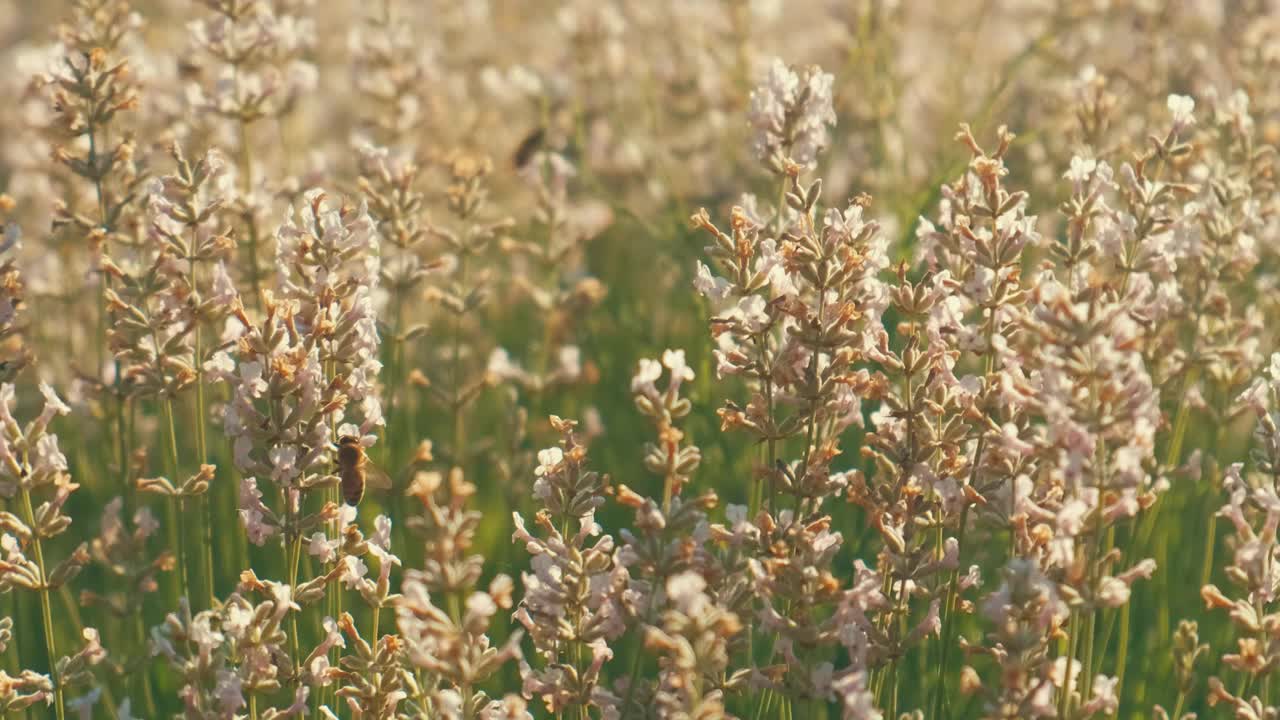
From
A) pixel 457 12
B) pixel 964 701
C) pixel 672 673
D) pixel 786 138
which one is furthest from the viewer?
pixel 457 12

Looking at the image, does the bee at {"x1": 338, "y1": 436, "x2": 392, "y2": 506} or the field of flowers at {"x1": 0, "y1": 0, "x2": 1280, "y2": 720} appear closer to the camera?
the field of flowers at {"x1": 0, "y1": 0, "x2": 1280, "y2": 720}

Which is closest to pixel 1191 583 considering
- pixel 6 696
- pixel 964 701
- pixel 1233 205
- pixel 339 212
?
pixel 964 701

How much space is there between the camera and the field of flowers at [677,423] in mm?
2707

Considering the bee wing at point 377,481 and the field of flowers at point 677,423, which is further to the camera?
the bee wing at point 377,481

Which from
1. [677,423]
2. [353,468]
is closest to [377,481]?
[353,468]

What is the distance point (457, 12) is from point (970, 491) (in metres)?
5.91

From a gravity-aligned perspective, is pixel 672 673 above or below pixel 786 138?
→ below

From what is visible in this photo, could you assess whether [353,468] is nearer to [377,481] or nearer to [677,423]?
[377,481]

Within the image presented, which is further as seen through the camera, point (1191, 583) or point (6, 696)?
point (1191, 583)

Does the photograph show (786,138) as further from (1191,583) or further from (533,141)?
(533,141)

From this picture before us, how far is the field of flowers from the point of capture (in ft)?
8.88

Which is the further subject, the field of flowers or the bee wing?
the bee wing

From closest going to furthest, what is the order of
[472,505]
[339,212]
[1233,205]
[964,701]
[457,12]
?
[339,212] → [1233,205] → [964,701] → [472,505] → [457,12]

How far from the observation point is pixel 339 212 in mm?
3176
